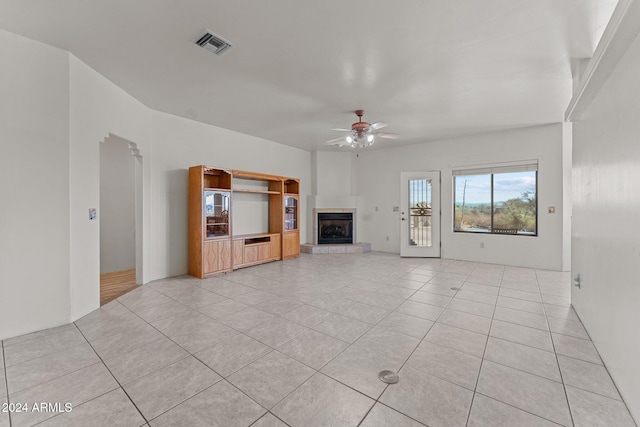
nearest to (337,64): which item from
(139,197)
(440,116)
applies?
(440,116)

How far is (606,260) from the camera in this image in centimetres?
238

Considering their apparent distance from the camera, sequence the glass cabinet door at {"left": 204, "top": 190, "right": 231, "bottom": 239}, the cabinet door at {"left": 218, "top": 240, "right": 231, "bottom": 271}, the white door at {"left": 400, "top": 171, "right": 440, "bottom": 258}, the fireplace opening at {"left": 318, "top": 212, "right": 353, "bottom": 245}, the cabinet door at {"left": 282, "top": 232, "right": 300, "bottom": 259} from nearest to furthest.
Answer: the glass cabinet door at {"left": 204, "top": 190, "right": 231, "bottom": 239}
the cabinet door at {"left": 218, "top": 240, "right": 231, "bottom": 271}
the cabinet door at {"left": 282, "top": 232, "right": 300, "bottom": 259}
the white door at {"left": 400, "top": 171, "right": 440, "bottom": 258}
the fireplace opening at {"left": 318, "top": 212, "right": 353, "bottom": 245}

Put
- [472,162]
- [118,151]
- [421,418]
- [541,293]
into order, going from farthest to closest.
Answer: [472,162] → [118,151] → [541,293] → [421,418]

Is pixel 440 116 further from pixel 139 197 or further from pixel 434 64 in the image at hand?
pixel 139 197

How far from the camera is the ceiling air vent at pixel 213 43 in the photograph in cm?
271

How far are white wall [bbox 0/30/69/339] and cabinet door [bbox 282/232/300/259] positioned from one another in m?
4.22

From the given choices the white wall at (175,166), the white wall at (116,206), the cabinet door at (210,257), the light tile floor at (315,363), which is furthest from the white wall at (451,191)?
the white wall at (116,206)

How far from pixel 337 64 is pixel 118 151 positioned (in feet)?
17.2

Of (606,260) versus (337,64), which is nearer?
(606,260)

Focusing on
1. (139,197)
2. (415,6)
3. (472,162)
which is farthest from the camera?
(472,162)

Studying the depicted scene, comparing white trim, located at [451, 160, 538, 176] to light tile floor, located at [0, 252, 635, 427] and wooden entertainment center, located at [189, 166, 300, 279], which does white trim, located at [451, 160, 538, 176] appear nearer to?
light tile floor, located at [0, 252, 635, 427]

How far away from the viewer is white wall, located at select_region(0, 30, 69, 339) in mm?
2744

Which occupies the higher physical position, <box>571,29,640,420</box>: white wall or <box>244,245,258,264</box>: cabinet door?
<box>571,29,640,420</box>: white wall

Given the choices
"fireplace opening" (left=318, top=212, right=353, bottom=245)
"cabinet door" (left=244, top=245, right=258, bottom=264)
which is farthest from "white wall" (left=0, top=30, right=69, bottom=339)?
"fireplace opening" (left=318, top=212, right=353, bottom=245)
